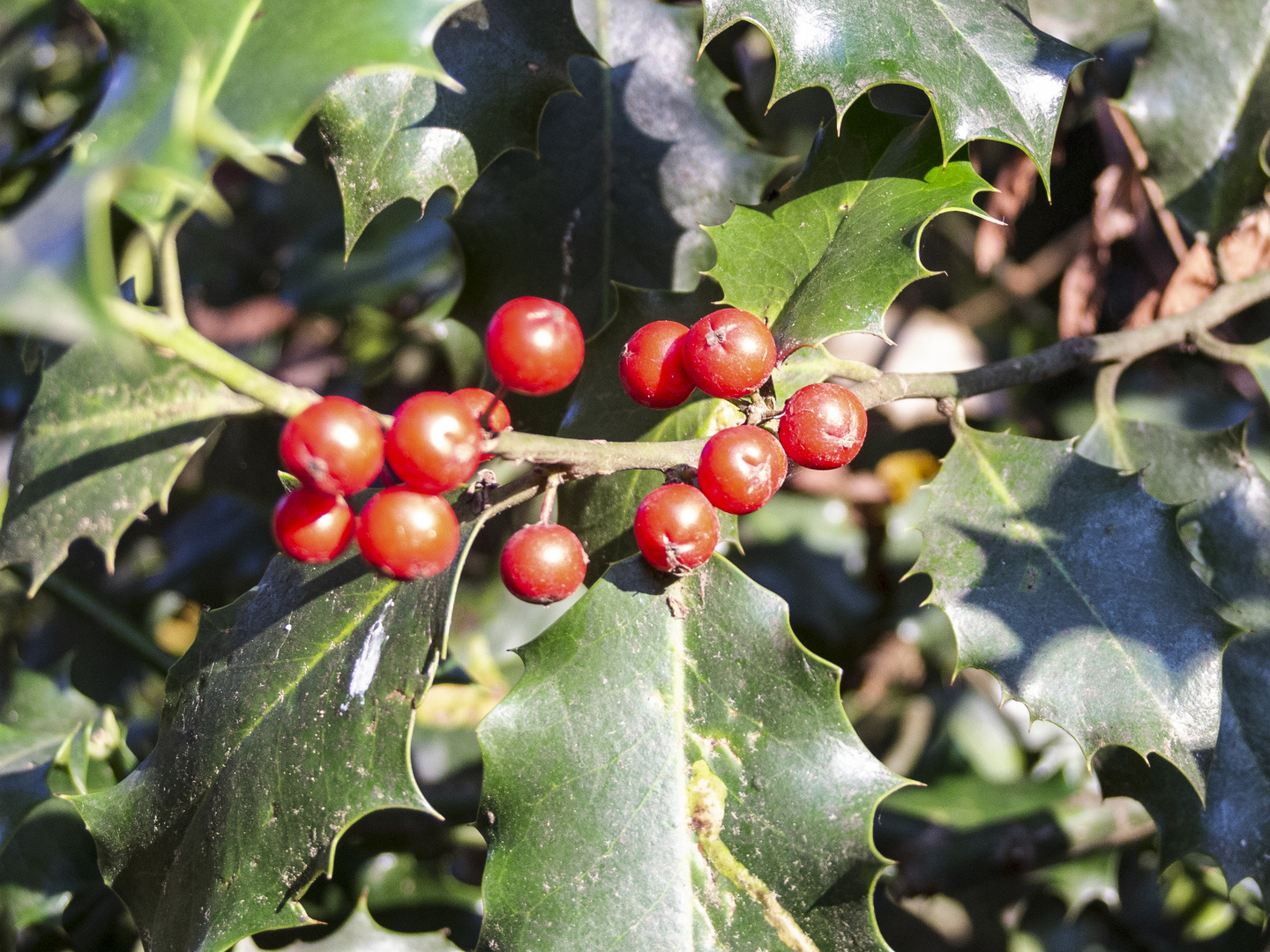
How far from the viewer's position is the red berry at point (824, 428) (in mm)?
852

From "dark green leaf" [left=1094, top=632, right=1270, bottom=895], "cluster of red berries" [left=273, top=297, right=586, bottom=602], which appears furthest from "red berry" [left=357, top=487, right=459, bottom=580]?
"dark green leaf" [left=1094, top=632, right=1270, bottom=895]

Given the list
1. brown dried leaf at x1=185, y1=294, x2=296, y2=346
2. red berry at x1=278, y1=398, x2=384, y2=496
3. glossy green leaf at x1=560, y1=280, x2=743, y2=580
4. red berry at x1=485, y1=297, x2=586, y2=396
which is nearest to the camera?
red berry at x1=278, y1=398, x2=384, y2=496

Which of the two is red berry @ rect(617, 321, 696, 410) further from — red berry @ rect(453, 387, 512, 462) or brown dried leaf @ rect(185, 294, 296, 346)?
brown dried leaf @ rect(185, 294, 296, 346)

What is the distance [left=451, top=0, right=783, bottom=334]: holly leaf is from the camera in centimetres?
144

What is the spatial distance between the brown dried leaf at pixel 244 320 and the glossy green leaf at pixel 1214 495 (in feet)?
5.82

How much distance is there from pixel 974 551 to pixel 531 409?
0.62 m

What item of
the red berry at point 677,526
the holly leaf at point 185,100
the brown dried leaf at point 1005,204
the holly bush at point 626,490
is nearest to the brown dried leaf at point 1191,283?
the holly bush at point 626,490

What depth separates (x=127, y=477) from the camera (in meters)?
0.85

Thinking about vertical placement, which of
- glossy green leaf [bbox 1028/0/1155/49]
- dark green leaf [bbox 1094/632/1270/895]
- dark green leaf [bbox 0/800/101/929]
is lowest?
dark green leaf [bbox 0/800/101/929]

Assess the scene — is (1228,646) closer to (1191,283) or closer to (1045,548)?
(1045,548)

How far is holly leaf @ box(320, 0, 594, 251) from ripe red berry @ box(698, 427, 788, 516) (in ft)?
1.96

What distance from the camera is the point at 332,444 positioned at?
2.12 feet

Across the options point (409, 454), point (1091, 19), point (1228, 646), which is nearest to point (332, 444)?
point (409, 454)

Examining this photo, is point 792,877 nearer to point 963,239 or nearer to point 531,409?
point 531,409
